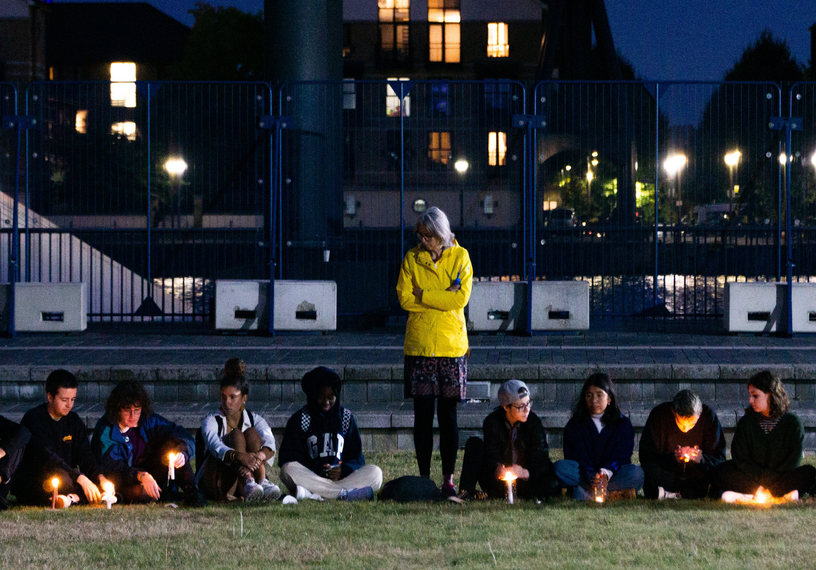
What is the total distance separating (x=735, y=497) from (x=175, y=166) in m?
9.15

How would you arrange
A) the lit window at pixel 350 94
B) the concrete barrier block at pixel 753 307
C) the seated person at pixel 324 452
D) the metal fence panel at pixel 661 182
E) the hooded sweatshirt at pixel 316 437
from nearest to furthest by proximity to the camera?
the seated person at pixel 324 452 < the hooded sweatshirt at pixel 316 437 < the concrete barrier block at pixel 753 307 < the metal fence panel at pixel 661 182 < the lit window at pixel 350 94

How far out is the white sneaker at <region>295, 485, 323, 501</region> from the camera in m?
7.61

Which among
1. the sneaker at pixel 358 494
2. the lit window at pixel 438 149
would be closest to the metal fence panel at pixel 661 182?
the lit window at pixel 438 149

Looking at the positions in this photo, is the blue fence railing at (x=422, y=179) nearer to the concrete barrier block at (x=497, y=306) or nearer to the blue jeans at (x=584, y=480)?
the concrete barrier block at (x=497, y=306)

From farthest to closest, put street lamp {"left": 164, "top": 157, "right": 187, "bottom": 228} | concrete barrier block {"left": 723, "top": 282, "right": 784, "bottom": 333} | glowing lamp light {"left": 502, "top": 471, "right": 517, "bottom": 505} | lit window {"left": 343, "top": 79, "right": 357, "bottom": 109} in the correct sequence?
lit window {"left": 343, "top": 79, "right": 357, "bottom": 109}
street lamp {"left": 164, "top": 157, "right": 187, "bottom": 228}
concrete barrier block {"left": 723, "top": 282, "right": 784, "bottom": 333}
glowing lamp light {"left": 502, "top": 471, "right": 517, "bottom": 505}

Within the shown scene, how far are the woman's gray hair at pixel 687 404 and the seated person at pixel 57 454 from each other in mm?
3716

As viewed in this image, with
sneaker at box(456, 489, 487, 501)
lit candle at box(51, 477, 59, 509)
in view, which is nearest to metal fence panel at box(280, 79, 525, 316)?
sneaker at box(456, 489, 487, 501)

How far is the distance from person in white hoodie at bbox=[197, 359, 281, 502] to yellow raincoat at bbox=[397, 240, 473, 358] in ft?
3.86

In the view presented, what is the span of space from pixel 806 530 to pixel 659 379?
394 centimetres

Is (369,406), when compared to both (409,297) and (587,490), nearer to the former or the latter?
(409,297)

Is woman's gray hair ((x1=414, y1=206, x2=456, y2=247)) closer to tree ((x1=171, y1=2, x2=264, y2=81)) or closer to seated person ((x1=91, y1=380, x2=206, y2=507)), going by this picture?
seated person ((x1=91, y1=380, x2=206, y2=507))

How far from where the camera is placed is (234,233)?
14461 mm

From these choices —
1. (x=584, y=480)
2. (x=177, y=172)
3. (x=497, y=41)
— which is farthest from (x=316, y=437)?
(x=497, y=41)

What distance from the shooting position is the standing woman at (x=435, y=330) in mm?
7992
